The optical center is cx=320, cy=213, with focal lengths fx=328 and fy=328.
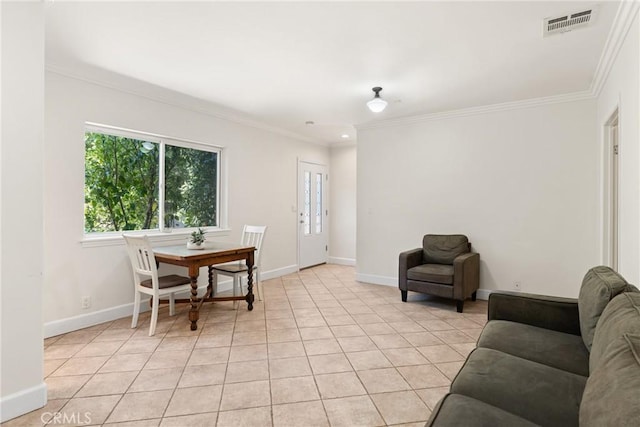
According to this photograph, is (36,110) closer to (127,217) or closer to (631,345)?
(127,217)

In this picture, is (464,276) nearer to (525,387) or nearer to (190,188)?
(525,387)

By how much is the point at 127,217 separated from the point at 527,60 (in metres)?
4.32

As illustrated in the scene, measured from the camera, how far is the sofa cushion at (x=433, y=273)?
12.4ft

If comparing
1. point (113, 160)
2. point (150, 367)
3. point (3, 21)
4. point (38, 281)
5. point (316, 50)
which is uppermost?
point (316, 50)

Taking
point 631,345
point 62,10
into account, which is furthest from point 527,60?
point 62,10

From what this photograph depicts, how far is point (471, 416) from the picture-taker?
114 cm

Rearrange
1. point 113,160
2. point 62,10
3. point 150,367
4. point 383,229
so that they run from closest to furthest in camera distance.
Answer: point 62,10 < point 150,367 < point 113,160 < point 383,229

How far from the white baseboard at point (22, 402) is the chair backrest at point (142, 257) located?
1.16 m

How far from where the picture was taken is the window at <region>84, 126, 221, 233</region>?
3.43 meters

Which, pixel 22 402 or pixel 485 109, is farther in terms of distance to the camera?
pixel 485 109

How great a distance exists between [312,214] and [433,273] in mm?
3014

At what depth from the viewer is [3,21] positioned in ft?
5.98

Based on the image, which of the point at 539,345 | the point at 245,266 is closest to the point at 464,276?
the point at 539,345

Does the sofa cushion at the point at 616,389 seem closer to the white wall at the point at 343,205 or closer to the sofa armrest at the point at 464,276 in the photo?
the sofa armrest at the point at 464,276
